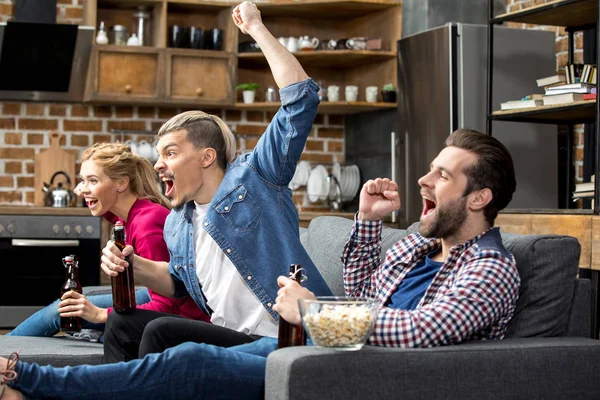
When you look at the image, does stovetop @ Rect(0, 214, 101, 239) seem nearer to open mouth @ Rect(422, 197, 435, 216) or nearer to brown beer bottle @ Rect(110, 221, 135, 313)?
brown beer bottle @ Rect(110, 221, 135, 313)

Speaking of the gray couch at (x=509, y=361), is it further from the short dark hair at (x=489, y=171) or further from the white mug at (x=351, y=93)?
the white mug at (x=351, y=93)

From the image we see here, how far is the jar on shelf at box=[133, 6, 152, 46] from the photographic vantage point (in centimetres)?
561

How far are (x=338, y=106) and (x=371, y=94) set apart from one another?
22cm

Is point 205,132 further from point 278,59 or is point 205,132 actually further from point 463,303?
point 463,303

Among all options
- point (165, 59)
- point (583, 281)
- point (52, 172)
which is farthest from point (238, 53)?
point (583, 281)

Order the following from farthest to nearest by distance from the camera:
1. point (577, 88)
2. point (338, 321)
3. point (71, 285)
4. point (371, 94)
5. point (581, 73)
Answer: point (371, 94), point (581, 73), point (577, 88), point (71, 285), point (338, 321)

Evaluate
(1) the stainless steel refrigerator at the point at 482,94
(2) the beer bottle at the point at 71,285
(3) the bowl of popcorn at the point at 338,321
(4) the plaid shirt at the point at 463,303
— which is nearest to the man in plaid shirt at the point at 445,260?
(4) the plaid shirt at the point at 463,303

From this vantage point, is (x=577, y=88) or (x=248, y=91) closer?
(x=577, y=88)

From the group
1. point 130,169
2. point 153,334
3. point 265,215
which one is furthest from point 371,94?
point 153,334

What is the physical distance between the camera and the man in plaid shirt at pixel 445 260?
1.90 metres

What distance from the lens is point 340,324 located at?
1768 millimetres

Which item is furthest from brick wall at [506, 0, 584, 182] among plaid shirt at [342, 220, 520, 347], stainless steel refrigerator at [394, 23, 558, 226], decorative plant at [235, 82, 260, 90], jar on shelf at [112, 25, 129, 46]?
plaid shirt at [342, 220, 520, 347]

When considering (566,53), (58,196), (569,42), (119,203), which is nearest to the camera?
(119,203)

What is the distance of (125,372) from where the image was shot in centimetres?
198
